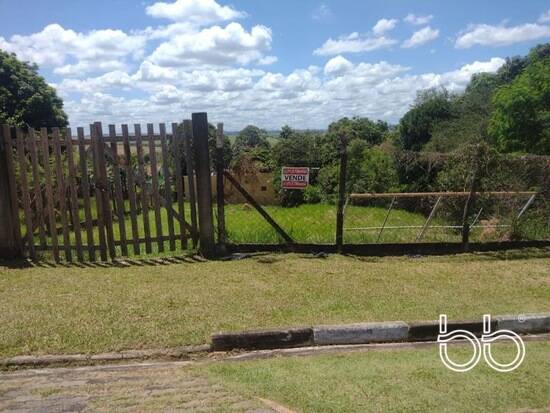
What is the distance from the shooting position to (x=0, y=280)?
649 centimetres

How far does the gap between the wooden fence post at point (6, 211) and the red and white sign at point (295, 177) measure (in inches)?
171

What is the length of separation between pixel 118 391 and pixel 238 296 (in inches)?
93.2

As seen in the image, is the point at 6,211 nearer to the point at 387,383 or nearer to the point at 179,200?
the point at 179,200

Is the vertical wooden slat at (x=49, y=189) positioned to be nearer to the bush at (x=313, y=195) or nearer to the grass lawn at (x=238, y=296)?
the grass lawn at (x=238, y=296)

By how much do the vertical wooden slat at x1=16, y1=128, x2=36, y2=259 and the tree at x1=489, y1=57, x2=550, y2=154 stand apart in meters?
22.5

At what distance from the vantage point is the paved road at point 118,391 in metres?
3.26

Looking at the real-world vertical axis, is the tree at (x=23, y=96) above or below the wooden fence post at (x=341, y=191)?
above

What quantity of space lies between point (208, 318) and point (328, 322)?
128 centimetres

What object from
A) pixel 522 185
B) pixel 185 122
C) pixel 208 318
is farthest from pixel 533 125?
pixel 208 318

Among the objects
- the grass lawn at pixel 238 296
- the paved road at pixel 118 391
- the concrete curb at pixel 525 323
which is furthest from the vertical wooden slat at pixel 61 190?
the concrete curb at pixel 525 323

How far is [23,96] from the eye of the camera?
953 inches

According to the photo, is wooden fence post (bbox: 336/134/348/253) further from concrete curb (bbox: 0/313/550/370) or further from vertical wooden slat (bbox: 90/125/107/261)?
vertical wooden slat (bbox: 90/125/107/261)

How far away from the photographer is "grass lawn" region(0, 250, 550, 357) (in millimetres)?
4730

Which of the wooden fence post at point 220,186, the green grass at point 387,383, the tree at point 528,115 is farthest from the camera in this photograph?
the tree at point 528,115
